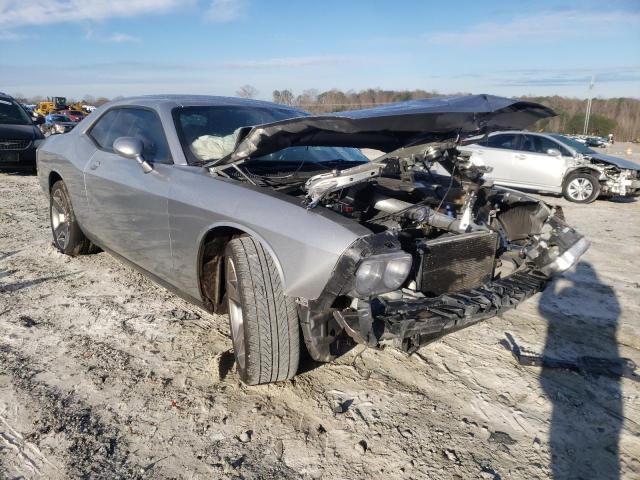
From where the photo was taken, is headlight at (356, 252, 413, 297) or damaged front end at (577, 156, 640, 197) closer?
headlight at (356, 252, 413, 297)

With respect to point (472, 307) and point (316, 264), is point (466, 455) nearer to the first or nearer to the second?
point (472, 307)

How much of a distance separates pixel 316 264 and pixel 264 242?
1.21 feet

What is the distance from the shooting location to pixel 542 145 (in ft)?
36.4

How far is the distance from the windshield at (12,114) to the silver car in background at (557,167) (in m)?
9.57

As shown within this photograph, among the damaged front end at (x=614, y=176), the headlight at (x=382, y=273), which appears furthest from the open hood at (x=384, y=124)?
the damaged front end at (x=614, y=176)

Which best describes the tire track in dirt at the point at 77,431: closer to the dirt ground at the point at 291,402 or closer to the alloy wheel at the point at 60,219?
the dirt ground at the point at 291,402

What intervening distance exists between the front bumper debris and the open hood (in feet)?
3.15

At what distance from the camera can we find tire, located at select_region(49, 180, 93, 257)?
4668 mm

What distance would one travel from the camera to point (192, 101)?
12.2 feet

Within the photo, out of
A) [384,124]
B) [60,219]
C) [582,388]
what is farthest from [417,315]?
[60,219]

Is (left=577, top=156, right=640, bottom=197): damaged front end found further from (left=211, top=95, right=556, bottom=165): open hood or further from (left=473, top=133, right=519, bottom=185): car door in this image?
(left=211, top=95, right=556, bottom=165): open hood

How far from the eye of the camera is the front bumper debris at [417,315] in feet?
7.56

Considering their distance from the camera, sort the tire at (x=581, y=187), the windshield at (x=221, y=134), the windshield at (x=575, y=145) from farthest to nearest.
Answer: the windshield at (x=575, y=145), the tire at (x=581, y=187), the windshield at (x=221, y=134)

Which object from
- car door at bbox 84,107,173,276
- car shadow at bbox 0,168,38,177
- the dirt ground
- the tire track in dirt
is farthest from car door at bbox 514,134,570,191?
car shadow at bbox 0,168,38,177
